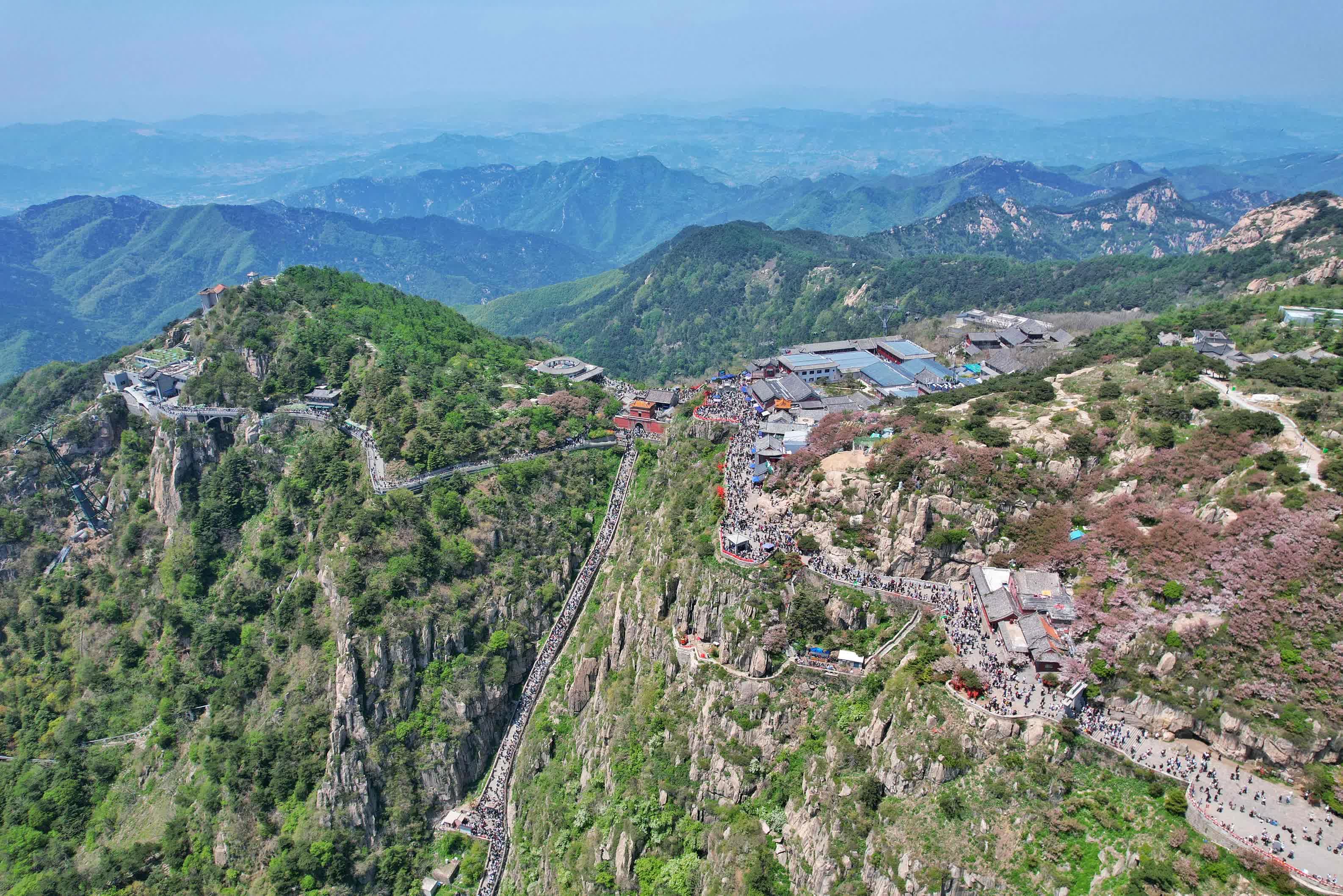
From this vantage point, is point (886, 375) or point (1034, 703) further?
point (886, 375)

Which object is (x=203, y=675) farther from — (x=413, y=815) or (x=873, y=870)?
(x=873, y=870)

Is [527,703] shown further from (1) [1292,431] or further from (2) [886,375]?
(1) [1292,431]

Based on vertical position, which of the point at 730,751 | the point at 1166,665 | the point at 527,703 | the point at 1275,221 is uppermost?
the point at 1275,221

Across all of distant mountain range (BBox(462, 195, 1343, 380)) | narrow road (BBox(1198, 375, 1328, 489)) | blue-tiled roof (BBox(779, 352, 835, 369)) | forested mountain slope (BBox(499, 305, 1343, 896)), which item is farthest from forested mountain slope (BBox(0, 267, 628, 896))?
distant mountain range (BBox(462, 195, 1343, 380))

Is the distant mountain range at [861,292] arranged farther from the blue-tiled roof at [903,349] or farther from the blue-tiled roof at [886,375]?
the blue-tiled roof at [886,375]

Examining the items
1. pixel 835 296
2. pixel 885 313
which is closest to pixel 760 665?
pixel 885 313

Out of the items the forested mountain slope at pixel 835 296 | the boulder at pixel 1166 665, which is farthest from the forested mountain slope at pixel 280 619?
the forested mountain slope at pixel 835 296

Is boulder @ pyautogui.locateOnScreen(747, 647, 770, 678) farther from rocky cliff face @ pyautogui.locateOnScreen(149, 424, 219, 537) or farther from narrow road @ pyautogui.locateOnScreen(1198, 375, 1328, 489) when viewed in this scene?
rocky cliff face @ pyautogui.locateOnScreen(149, 424, 219, 537)
